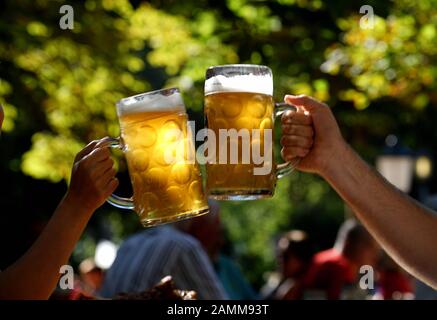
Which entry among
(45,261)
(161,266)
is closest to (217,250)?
(161,266)

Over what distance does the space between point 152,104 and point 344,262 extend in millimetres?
4107

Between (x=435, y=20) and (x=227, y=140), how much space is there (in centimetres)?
482

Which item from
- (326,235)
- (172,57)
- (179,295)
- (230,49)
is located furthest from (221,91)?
(326,235)

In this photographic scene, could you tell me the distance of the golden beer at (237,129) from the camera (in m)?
2.24

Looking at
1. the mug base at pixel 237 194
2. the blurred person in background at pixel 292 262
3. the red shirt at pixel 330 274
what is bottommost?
the blurred person in background at pixel 292 262

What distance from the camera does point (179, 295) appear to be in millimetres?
2549

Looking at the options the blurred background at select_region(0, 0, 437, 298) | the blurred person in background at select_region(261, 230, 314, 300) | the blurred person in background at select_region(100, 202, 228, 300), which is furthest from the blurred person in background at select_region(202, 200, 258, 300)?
the blurred person in background at select_region(100, 202, 228, 300)

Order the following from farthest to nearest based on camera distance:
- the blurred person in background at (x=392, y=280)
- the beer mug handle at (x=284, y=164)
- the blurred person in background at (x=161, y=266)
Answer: the blurred person in background at (x=392, y=280), the blurred person in background at (x=161, y=266), the beer mug handle at (x=284, y=164)

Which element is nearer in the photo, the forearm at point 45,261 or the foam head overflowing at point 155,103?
the forearm at point 45,261

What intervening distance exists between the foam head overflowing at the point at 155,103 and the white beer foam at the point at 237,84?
0.09 meters

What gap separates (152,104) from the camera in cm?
223

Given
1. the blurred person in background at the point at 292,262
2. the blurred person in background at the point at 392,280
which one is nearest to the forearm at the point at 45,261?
the blurred person in background at the point at 292,262

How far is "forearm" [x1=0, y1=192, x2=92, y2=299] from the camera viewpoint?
2.01 m

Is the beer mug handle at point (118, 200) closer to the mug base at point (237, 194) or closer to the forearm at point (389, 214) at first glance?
the mug base at point (237, 194)
